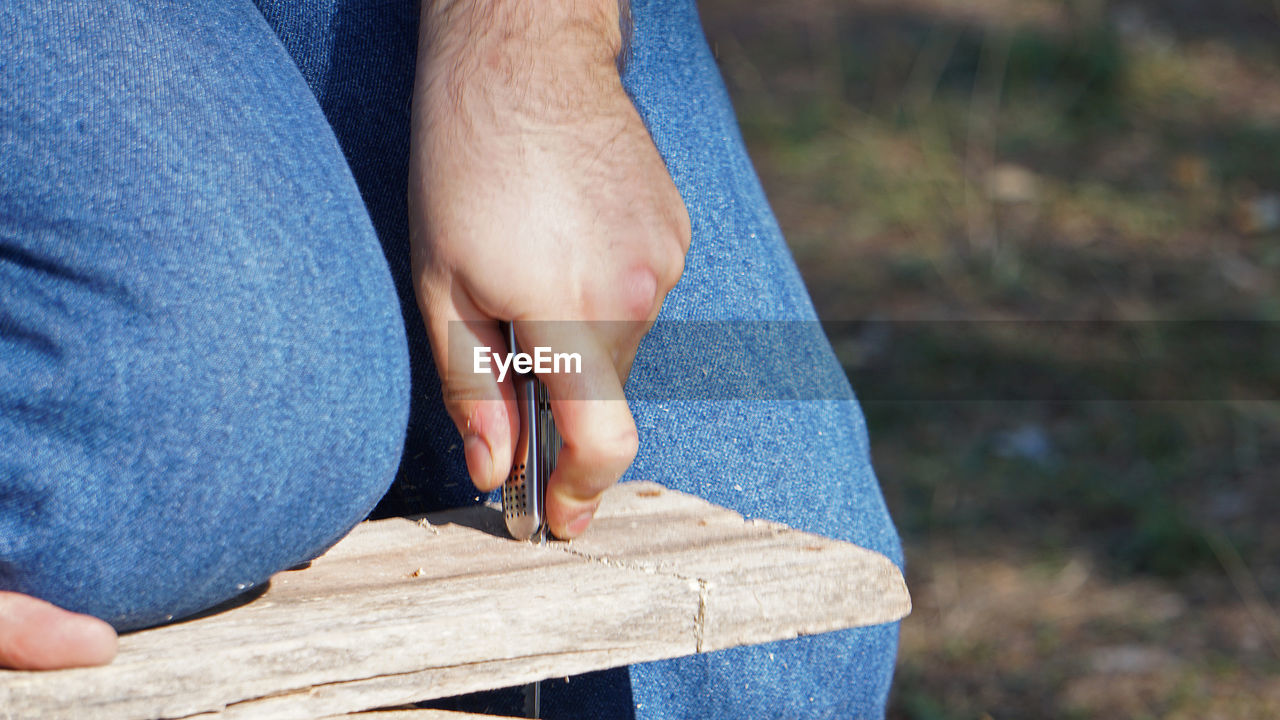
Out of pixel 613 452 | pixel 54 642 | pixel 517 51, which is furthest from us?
pixel 517 51

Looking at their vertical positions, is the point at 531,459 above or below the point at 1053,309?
above

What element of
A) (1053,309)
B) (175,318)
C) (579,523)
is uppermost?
(175,318)

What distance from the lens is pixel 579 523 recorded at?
2.58ft

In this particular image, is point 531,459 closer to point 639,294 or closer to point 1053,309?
point 639,294

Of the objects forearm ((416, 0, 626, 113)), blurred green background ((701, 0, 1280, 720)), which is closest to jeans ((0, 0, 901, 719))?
forearm ((416, 0, 626, 113))

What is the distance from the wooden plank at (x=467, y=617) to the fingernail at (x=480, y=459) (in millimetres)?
52

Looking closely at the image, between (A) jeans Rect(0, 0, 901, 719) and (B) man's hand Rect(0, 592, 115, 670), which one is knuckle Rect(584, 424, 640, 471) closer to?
(A) jeans Rect(0, 0, 901, 719)

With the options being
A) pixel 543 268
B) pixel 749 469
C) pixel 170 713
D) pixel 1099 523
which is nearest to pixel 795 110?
pixel 1099 523

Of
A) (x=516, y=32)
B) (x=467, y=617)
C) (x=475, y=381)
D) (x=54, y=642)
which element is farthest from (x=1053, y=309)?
(x=54, y=642)

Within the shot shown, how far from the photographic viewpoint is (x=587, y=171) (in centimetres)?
79

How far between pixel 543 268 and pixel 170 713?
0.32 meters

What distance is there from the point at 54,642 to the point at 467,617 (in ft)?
0.65

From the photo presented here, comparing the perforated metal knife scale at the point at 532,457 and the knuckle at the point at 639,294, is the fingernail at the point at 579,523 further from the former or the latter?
the knuckle at the point at 639,294

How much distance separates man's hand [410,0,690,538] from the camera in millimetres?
733
